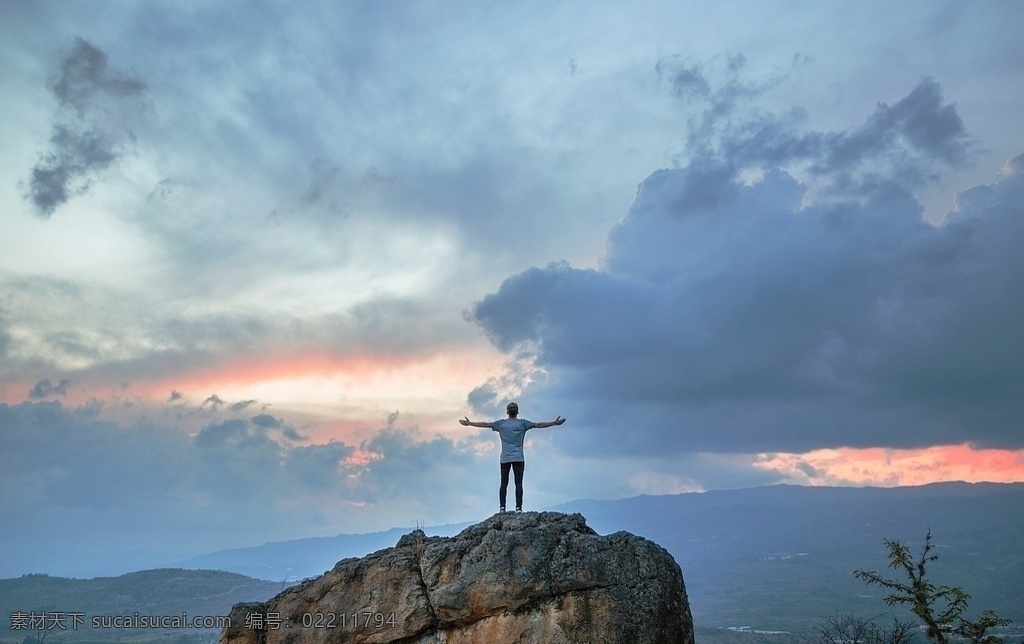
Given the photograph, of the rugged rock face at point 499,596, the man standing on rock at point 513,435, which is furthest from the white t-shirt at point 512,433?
the rugged rock face at point 499,596

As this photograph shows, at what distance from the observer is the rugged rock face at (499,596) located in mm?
19594

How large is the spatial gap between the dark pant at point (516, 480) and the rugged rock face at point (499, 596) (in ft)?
10.2

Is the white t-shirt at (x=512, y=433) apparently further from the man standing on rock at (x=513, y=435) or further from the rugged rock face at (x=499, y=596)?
the rugged rock face at (x=499, y=596)

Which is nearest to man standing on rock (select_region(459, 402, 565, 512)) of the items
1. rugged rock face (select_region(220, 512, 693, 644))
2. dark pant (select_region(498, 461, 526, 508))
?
dark pant (select_region(498, 461, 526, 508))

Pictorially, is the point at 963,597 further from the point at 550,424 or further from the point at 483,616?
the point at 483,616

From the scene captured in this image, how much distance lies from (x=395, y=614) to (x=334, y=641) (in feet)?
6.22

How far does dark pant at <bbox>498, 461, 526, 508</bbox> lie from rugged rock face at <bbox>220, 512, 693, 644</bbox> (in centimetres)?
312

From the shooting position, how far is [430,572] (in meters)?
21.1

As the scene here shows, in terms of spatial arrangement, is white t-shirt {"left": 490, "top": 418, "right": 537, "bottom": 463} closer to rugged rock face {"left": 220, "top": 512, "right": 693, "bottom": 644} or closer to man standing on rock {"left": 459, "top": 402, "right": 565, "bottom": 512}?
man standing on rock {"left": 459, "top": 402, "right": 565, "bottom": 512}

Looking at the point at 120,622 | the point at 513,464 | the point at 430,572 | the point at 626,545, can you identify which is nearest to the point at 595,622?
the point at 626,545

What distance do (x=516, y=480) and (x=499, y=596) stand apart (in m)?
5.86

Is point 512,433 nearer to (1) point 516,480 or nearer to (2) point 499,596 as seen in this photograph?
(1) point 516,480

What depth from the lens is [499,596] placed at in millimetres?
19906

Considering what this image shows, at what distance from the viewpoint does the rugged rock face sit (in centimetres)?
1959
